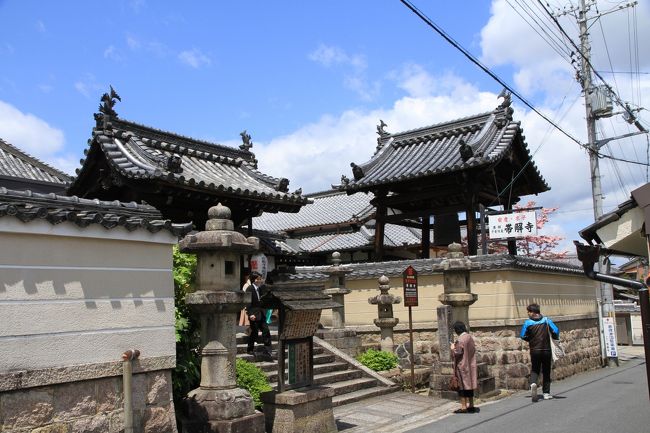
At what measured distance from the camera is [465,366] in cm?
1179

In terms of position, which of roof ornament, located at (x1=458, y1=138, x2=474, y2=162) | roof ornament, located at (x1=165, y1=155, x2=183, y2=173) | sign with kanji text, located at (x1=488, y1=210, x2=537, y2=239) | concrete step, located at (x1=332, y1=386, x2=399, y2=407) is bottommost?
concrete step, located at (x1=332, y1=386, x2=399, y2=407)

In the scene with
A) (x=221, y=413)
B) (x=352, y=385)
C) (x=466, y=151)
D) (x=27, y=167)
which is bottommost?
(x=352, y=385)

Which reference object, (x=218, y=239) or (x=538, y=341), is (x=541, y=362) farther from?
(x=218, y=239)

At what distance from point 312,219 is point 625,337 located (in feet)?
62.0

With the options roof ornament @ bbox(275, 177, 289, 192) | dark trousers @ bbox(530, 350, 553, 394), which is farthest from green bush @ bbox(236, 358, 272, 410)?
roof ornament @ bbox(275, 177, 289, 192)

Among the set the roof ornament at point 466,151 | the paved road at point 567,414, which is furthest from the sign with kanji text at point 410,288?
the roof ornament at point 466,151

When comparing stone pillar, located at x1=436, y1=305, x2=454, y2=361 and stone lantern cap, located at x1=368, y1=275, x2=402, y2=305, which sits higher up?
stone lantern cap, located at x1=368, y1=275, x2=402, y2=305

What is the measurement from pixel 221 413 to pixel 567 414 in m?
6.85

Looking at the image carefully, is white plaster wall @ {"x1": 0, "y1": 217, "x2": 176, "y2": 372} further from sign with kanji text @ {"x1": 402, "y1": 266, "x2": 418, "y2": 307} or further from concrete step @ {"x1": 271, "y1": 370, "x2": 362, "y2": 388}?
sign with kanji text @ {"x1": 402, "y1": 266, "x2": 418, "y2": 307}

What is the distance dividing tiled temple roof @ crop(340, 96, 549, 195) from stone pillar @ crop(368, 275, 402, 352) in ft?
14.3

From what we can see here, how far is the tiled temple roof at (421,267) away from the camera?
606 inches

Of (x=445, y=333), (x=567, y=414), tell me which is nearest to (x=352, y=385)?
(x=445, y=333)

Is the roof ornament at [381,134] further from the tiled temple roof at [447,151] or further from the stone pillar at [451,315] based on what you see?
the stone pillar at [451,315]

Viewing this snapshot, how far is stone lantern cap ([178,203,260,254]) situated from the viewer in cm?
891
